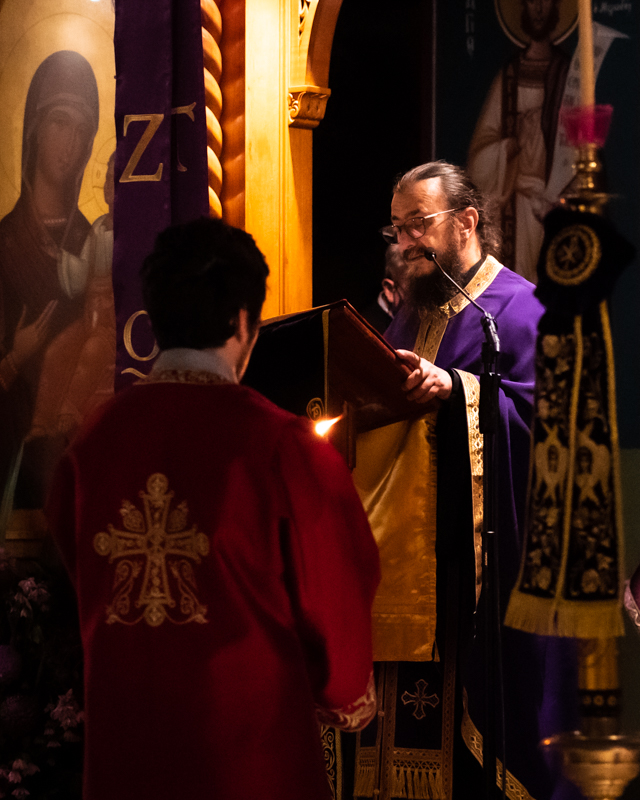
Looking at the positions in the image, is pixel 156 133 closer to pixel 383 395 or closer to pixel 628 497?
pixel 383 395

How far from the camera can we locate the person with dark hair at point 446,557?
316 cm

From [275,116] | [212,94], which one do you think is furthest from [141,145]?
[275,116]

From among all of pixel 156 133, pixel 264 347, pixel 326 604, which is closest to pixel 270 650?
pixel 326 604

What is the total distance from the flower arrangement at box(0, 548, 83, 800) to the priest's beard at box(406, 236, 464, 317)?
170 cm

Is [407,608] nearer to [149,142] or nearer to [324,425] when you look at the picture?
[324,425]

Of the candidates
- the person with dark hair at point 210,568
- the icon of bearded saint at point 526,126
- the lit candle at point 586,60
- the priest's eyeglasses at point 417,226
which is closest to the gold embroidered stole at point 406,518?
the priest's eyeglasses at point 417,226

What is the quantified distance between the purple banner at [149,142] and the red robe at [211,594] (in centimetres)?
201

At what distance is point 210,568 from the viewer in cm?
179

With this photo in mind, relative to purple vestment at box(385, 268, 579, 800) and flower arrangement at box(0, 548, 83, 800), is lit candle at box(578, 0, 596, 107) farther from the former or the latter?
flower arrangement at box(0, 548, 83, 800)

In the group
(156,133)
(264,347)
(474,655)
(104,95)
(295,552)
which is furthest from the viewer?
(104,95)

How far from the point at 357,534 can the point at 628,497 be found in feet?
8.96

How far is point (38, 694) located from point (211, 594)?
217 cm

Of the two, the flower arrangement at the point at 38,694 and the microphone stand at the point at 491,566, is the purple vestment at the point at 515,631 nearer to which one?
the microphone stand at the point at 491,566

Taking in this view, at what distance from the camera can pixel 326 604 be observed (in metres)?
1.85
